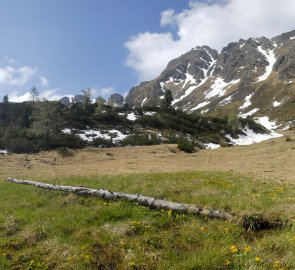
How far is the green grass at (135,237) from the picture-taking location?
29.6 feet

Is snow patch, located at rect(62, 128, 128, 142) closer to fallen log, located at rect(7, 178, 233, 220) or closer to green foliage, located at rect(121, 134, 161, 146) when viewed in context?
green foliage, located at rect(121, 134, 161, 146)

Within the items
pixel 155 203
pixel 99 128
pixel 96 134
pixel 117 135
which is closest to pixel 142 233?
pixel 155 203

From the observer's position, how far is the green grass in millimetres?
9031

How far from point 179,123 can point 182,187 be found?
75.2 metres

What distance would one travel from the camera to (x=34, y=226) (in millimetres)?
12273

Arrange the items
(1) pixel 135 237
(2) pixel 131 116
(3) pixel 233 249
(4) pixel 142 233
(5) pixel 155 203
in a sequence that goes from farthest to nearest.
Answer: (2) pixel 131 116 → (5) pixel 155 203 → (4) pixel 142 233 → (1) pixel 135 237 → (3) pixel 233 249

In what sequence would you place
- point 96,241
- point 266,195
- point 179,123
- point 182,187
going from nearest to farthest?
point 96,241 → point 266,195 → point 182,187 → point 179,123

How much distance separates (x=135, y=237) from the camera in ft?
36.1

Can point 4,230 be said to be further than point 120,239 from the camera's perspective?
Yes

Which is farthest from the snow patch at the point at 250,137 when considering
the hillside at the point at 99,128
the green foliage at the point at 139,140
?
the green foliage at the point at 139,140

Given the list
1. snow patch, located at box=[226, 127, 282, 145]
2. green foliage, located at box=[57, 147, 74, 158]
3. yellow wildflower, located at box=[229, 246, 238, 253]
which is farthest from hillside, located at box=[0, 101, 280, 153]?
yellow wildflower, located at box=[229, 246, 238, 253]

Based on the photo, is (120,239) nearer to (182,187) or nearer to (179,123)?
(182,187)

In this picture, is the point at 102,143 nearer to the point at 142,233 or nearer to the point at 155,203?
the point at 155,203

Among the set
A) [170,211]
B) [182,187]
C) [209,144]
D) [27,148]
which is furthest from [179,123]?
[170,211]
